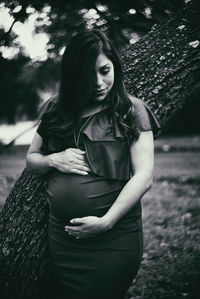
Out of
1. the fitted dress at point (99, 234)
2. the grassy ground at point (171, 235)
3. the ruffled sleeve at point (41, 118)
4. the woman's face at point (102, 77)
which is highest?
the woman's face at point (102, 77)

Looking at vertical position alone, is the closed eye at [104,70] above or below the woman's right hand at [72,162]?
above

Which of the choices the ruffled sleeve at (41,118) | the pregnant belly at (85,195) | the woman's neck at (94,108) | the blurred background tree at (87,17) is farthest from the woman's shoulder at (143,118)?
the blurred background tree at (87,17)

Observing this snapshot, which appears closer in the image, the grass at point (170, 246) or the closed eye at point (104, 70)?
the closed eye at point (104, 70)

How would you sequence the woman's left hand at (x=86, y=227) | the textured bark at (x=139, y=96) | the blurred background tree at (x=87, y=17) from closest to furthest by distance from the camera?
the woman's left hand at (x=86, y=227) < the textured bark at (x=139, y=96) < the blurred background tree at (x=87, y=17)

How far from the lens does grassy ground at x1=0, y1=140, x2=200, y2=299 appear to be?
310cm

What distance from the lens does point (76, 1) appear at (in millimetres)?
3340

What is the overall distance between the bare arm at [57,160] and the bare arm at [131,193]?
240 mm

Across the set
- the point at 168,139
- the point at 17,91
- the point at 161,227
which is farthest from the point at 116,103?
the point at 168,139

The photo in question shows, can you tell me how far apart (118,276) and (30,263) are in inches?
25.9

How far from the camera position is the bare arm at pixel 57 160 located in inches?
69.4

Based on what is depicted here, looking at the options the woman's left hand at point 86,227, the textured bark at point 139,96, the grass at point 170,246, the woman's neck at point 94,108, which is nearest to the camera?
the woman's left hand at point 86,227

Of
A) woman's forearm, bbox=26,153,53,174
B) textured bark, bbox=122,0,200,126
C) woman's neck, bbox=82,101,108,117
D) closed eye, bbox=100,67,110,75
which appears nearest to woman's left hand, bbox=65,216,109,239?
woman's forearm, bbox=26,153,53,174

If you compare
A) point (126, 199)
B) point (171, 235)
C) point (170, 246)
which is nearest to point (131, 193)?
point (126, 199)

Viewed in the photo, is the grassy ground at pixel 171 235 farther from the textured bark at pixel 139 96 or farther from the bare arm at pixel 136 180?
the bare arm at pixel 136 180
